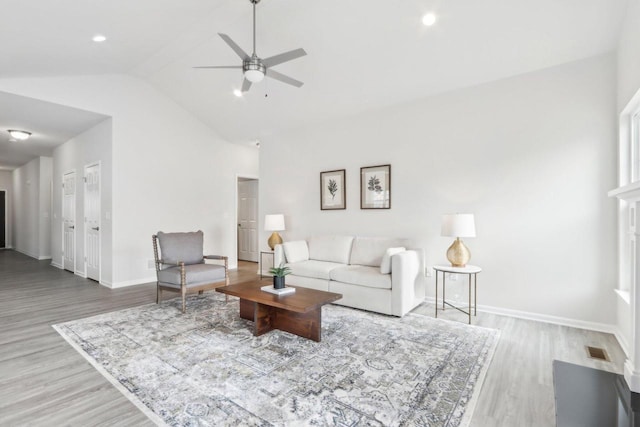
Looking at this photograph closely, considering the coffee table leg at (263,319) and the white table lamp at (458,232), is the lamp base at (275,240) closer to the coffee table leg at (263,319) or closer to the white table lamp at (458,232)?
the coffee table leg at (263,319)

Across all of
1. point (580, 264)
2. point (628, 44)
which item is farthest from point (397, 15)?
point (580, 264)

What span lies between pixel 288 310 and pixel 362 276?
124 centimetres

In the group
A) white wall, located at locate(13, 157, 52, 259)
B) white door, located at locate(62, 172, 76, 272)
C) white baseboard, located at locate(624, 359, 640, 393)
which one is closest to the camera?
white baseboard, located at locate(624, 359, 640, 393)

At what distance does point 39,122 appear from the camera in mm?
5504

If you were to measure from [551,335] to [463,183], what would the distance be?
6.09 ft

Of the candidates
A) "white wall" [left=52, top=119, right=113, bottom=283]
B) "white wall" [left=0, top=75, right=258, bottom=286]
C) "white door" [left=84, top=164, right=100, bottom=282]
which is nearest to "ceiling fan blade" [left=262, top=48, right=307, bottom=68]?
"white wall" [left=0, top=75, right=258, bottom=286]

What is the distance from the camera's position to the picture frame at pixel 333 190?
516 cm

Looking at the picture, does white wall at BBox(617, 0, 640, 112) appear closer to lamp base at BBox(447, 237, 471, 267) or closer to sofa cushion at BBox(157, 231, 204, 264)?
lamp base at BBox(447, 237, 471, 267)

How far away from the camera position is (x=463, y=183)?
158 inches

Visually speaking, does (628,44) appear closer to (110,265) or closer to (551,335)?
(551,335)

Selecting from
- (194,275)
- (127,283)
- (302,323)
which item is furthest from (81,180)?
(302,323)

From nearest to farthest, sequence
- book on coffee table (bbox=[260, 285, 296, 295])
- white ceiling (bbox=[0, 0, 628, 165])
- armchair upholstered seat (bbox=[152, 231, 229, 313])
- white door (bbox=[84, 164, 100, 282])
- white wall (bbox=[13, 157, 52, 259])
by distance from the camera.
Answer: white ceiling (bbox=[0, 0, 628, 165]), book on coffee table (bbox=[260, 285, 296, 295]), armchair upholstered seat (bbox=[152, 231, 229, 313]), white door (bbox=[84, 164, 100, 282]), white wall (bbox=[13, 157, 52, 259])

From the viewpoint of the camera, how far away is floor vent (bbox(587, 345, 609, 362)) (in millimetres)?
2643

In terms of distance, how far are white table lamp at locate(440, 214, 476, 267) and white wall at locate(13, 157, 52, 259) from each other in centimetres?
969
